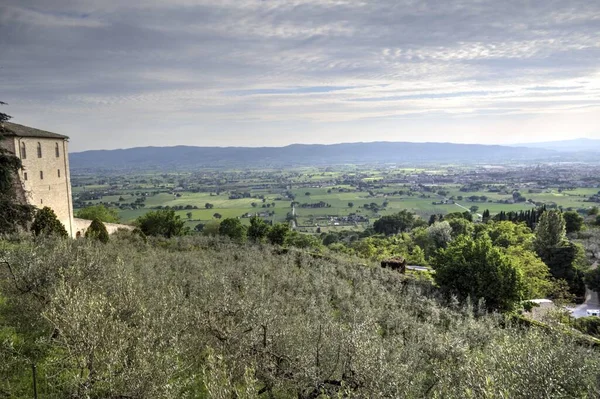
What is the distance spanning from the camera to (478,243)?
74.1 ft

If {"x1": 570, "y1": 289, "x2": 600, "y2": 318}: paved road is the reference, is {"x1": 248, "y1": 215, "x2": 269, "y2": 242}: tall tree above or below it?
above

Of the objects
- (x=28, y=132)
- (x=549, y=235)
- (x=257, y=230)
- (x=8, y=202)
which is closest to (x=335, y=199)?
(x=549, y=235)

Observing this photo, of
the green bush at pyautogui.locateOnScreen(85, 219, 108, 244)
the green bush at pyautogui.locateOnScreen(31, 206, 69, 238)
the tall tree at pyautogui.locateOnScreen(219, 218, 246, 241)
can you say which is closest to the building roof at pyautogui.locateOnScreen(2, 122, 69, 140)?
the green bush at pyautogui.locateOnScreen(31, 206, 69, 238)

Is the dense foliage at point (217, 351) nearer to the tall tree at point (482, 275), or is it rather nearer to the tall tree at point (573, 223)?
the tall tree at point (482, 275)

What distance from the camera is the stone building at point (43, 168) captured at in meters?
29.3

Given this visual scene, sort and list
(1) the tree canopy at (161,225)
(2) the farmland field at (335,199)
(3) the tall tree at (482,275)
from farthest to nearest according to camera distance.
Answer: (2) the farmland field at (335,199) → (1) the tree canopy at (161,225) → (3) the tall tree at (482,275)

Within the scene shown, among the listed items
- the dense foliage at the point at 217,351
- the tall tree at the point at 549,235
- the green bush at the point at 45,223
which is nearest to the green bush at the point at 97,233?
the green bush at the point at 45,223

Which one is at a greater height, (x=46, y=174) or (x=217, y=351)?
(x=46, y=174)

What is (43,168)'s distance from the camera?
104 ft

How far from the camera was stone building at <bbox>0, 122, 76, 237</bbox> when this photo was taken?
29286 millimetres

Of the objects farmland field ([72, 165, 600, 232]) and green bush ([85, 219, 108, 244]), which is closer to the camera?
green bush ([85, 219, 108, 244])

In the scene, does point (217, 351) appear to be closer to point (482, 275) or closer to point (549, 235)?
point (482, 275)

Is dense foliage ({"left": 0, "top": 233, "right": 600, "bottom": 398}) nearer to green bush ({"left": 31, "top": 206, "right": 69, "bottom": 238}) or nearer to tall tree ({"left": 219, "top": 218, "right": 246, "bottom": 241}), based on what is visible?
green bush ({"left": 31, "top": 206, "right": 69, "bottom": 238})

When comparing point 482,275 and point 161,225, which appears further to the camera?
point 161,225
